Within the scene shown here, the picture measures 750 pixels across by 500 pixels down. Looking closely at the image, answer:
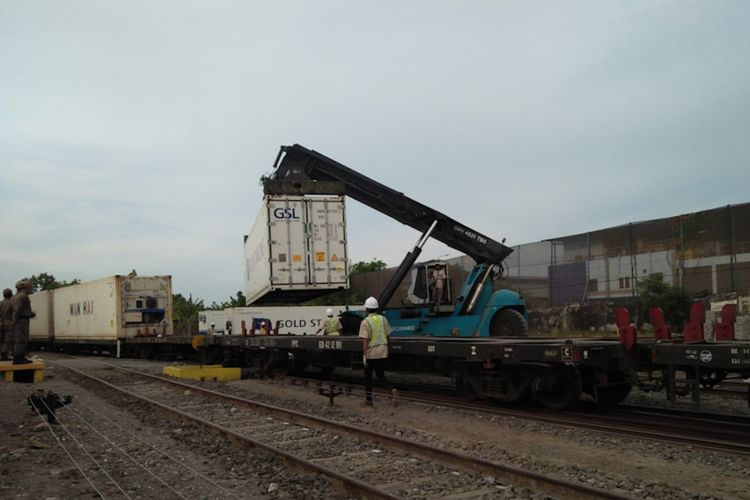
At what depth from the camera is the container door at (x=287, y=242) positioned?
47.0 ft

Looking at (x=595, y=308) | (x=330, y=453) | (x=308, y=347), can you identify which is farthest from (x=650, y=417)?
(x=595, y=308)

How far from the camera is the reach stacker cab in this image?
43.2ft

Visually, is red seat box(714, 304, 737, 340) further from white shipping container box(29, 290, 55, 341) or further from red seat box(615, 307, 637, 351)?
white shipping container box(29, 290, 55, 341)

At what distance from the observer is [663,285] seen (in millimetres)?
18000

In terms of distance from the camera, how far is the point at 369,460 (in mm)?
6555

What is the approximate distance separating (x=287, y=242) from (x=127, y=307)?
48.6ft

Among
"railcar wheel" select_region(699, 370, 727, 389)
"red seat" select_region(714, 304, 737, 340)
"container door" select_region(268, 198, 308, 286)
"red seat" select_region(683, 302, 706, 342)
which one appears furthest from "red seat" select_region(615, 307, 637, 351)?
"container door" select_region(268, 198, 308, 286)

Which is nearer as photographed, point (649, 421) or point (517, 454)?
point (517, 454)

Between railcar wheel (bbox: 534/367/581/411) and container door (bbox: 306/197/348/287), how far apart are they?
21.7 feet

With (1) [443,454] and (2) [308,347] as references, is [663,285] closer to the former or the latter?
(2) [308,347]

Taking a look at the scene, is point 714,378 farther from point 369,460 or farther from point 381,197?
point 381,197

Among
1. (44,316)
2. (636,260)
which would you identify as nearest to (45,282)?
(44,316)

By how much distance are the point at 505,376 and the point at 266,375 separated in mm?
7869

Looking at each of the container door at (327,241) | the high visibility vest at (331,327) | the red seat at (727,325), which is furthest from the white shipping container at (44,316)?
the red seat at (727,325)
